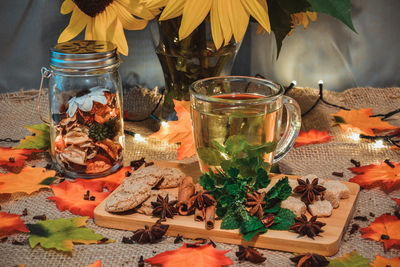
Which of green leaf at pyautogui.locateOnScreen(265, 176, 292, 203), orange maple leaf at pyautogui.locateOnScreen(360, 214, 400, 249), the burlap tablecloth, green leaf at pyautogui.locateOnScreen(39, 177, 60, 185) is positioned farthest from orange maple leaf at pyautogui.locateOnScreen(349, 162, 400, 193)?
green leaf at pyautogui.locateOnScreen(39, 177, 60, 185)

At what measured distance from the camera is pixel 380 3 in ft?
4.87

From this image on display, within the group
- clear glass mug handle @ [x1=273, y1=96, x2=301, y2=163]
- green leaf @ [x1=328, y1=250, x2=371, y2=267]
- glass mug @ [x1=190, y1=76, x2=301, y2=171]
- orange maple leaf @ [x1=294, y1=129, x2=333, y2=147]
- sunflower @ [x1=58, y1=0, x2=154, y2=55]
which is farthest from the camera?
orange maple leaf @ [x1=294, y1=129, x2=333, y2=147]

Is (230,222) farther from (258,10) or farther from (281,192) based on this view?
(258,10)

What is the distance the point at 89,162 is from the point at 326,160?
19.5 inches

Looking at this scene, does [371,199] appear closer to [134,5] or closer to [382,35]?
[134,5]

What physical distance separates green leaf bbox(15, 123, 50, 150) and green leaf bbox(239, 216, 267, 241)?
573 mm

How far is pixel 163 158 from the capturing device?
3.79ft

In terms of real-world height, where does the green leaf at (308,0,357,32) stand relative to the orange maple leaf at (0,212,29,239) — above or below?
above

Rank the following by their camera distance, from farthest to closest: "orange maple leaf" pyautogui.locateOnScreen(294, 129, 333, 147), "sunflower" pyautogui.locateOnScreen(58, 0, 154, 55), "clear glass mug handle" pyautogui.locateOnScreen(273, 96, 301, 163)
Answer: "orange maple leaf" pyautogui.locateOnScreen(294, 129, 333, 147), "sunflower" pyautogui.locateOnScreen(58, 0, 154, 55), "clear glass mug handle" pyautogui.locateOnScreen(273, 96, 301, 163)

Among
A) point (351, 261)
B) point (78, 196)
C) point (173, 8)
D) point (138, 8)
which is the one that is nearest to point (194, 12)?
point (173, 8)

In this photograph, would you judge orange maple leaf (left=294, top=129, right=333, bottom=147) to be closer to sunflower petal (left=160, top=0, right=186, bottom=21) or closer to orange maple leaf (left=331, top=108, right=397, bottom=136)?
orange maple leaf (left=331, top=108, right=397, bottom=136)

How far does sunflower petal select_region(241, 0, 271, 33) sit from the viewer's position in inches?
36.1

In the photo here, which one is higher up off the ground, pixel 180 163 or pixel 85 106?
pixel 85 106

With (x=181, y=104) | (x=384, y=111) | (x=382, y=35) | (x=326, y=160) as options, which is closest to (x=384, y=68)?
(x=382, y=35)
